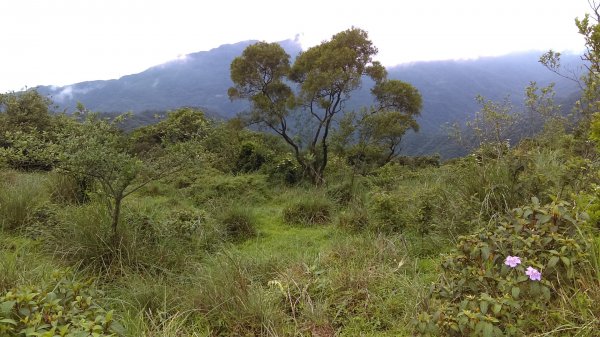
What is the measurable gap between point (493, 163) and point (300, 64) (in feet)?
35.8

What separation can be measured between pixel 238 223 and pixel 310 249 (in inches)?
71.8

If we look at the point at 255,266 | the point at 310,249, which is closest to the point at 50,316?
the point at 255,266

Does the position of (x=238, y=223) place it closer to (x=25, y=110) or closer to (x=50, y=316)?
(x=50, y=316)

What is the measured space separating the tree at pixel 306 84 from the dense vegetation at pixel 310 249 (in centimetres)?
558

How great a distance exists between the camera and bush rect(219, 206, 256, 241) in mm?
6859

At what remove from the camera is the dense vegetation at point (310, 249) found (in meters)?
2.54

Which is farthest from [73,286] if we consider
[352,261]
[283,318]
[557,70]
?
[557,70]

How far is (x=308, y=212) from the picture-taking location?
8.09m

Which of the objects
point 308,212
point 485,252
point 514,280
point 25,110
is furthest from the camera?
point 25,110

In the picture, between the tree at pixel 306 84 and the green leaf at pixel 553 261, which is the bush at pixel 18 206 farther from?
the tree at pixel 306 84

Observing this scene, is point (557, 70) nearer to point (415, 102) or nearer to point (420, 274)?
point (420, 274)

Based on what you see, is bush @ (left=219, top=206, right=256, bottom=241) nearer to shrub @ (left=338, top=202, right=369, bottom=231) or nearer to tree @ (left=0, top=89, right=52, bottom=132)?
shrub @ (left=338, top=202, right=369, bottom=231)

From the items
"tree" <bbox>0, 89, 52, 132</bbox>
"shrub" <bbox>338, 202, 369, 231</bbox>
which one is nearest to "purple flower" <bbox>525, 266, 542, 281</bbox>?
"shrub" <bbox>338, 202, 369, 231</bbox>

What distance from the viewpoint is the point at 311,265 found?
4.38 m
